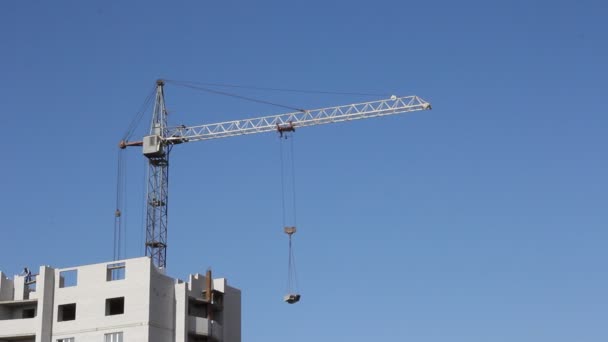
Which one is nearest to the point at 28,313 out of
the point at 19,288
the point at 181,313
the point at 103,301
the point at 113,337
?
the point at 19,288

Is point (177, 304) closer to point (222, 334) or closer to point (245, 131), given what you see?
point (222, 334)

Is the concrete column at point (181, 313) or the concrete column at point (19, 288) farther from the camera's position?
Answer: the concrete column at point (19, 288)

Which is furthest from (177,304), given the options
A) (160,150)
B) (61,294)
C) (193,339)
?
(160,150)

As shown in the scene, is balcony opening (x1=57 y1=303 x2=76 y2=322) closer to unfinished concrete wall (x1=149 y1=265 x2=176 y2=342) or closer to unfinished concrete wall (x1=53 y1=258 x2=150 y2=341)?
unfinished concrete wall (x1=53 y1=258 x2=150 y2=341)

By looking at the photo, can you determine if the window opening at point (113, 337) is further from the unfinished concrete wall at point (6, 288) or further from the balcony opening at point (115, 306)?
the unfinished concrete wall at point (6, 288)

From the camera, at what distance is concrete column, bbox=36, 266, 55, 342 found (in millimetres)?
96000

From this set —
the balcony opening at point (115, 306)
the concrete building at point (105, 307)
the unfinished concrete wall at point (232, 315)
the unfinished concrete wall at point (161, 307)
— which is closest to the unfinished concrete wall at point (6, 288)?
the concrete building at point (105, 307)

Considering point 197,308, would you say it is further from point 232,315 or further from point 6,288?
point 6,288

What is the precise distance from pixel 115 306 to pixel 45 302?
20.1 feet

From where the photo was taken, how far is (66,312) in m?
97.8

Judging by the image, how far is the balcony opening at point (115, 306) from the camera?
95.6 m

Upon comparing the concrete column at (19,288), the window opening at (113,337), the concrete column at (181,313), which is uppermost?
the concrete column at (19,288)

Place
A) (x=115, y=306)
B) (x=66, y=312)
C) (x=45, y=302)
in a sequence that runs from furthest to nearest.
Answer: (x=66, y=312) < (x=45, y=302) < (x=115, y=306)

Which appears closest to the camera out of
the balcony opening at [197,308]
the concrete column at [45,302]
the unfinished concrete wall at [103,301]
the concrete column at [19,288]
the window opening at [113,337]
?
the unfinished concrete wall at [103,301]
